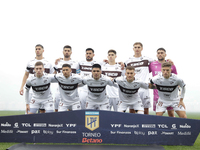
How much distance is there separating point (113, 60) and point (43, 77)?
2.47m

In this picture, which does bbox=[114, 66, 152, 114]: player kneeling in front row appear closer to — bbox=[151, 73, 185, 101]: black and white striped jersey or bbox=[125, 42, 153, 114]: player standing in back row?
bbox=[151, 73, 185, 101]: black and white striped jersey

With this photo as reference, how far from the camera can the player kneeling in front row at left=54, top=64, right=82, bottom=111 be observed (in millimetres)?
6418

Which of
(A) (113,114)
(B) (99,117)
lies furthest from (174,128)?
(B) (99,117)

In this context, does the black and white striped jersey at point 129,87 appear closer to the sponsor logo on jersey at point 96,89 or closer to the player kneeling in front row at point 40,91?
the sponsor logo on jersey at point 96,89

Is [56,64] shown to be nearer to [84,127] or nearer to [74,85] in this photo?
[74,85]

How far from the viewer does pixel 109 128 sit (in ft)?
16.9

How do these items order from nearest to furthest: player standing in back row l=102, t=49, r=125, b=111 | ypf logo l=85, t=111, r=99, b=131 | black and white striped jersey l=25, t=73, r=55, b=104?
ypf logo l=85, t=111, r=99, b=131
black and white striped jersey l=25, t=73, r=55, b=104
player standing in back row l=102, t=49, r=125, b=111

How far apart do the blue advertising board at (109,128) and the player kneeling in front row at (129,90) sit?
1128mm

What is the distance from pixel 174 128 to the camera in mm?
5230

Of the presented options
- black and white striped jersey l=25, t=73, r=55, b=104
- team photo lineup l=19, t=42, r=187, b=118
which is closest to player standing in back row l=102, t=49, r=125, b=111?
team photo lineup l=19, t=42, r=187, b=118

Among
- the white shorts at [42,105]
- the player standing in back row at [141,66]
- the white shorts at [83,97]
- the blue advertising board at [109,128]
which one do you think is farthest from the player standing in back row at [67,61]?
the blue advertising board at [109,128]

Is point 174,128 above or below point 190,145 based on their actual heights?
above

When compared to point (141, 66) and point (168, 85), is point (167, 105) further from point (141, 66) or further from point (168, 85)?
point (141, 66)

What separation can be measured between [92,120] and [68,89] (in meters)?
1.71
